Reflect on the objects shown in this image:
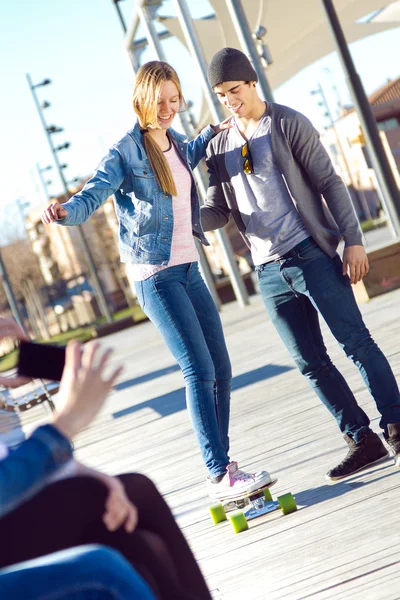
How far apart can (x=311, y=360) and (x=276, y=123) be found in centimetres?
105

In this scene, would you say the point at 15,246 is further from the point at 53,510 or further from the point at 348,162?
the point at 53,510

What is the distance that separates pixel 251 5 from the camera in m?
22.5

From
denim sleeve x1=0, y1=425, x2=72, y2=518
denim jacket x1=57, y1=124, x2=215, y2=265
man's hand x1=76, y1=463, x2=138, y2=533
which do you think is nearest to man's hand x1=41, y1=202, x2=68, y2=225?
denim jacket x1=57, y1=124, x2=215, y2=265

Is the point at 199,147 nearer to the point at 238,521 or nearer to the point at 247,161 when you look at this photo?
the point at 247,161

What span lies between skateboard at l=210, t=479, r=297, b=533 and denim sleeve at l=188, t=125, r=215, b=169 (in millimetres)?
1514

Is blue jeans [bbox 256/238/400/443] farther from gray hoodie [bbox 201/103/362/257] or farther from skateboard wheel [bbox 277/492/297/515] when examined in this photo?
skateboard wheel [bbox 277/492/297/515]

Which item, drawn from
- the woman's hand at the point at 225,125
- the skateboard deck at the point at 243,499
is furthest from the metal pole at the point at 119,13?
the skateboard deck at the point at 243,499

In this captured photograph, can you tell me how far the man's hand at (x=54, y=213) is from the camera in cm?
400

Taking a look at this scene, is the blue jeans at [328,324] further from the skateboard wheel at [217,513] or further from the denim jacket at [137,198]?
the skateboard wheel at [217,513]

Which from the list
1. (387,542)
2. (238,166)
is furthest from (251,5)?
(387,542)

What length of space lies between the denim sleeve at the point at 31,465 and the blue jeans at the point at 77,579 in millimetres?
140

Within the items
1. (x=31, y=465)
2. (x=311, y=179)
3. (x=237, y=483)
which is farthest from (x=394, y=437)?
(x=31, y=465)

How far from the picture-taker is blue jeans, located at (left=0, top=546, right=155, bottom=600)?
1663 mm

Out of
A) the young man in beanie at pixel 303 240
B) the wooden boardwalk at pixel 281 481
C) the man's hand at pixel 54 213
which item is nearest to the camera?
the wooden boardwalk at pixel 281 481
